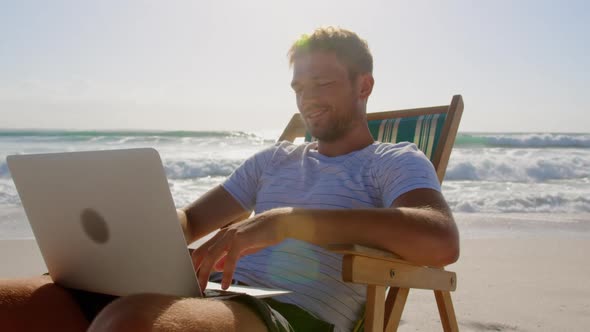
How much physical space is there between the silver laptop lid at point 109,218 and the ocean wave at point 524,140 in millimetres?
16685

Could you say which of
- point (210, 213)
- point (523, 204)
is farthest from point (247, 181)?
point (523, 204)

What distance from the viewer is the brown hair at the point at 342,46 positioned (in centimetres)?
225

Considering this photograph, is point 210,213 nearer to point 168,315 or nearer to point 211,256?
point 211,256

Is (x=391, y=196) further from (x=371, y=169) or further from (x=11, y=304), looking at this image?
(x=11, y=304)

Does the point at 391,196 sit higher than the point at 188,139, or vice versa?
the point at 391,196

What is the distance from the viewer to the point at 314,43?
2.26m

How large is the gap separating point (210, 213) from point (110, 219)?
0.99 meters

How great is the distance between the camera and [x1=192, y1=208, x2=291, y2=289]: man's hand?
56.9 inches

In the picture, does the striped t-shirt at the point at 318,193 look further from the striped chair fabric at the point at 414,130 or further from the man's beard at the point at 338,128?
the striped chair fabric at the point at 414,130

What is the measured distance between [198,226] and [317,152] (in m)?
0.54

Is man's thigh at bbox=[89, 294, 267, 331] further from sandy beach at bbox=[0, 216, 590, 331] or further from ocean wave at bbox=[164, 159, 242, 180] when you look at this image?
ocean wave at bbox=[164, 159, 242, 180]

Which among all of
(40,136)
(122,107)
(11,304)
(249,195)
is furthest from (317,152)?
(122,107)

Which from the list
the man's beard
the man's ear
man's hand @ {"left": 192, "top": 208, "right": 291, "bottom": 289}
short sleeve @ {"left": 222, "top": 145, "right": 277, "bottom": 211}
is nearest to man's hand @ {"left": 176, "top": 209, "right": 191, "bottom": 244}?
short sleeve @ {"left": 222, "top": 145, "right": 277, "bottom": 211}

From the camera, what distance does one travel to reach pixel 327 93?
2.26 m
